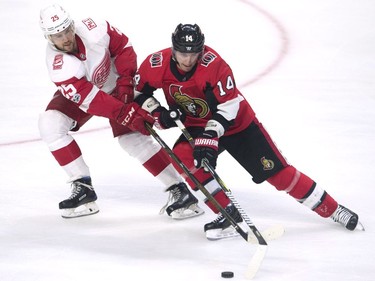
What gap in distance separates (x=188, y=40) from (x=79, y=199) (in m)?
1.07

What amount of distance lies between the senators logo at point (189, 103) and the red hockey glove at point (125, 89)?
259 millimetres

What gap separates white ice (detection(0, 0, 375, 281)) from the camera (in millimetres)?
4652

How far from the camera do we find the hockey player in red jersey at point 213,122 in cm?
480

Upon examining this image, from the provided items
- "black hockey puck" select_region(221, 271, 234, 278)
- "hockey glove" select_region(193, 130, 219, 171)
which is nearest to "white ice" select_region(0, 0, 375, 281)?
"black hockey puck" select_region(221, 271, 234, 278)

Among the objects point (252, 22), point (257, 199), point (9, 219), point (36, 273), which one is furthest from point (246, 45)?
point (36, 273)

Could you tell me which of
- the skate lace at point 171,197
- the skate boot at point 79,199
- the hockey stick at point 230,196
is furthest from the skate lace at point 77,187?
the hockey stick at point 230,196

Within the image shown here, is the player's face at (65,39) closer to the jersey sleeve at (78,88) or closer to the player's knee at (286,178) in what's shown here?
the jersey sleeve at (78,88)

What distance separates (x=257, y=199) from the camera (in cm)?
548

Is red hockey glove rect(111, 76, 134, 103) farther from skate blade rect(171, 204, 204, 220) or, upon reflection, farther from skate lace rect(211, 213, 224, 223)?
skate lace rect(211, 213, 224, 223)

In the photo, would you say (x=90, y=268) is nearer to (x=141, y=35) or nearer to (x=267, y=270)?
(x=267, y=270)

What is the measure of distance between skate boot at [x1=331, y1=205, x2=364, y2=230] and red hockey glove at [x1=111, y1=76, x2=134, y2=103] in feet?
3.80

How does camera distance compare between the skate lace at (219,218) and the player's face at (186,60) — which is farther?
the skate lace at (219,218)

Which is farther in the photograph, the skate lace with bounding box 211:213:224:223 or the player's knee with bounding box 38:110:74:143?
the player's knee with bounding box 38:110:74:143

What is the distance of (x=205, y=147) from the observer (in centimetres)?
476
